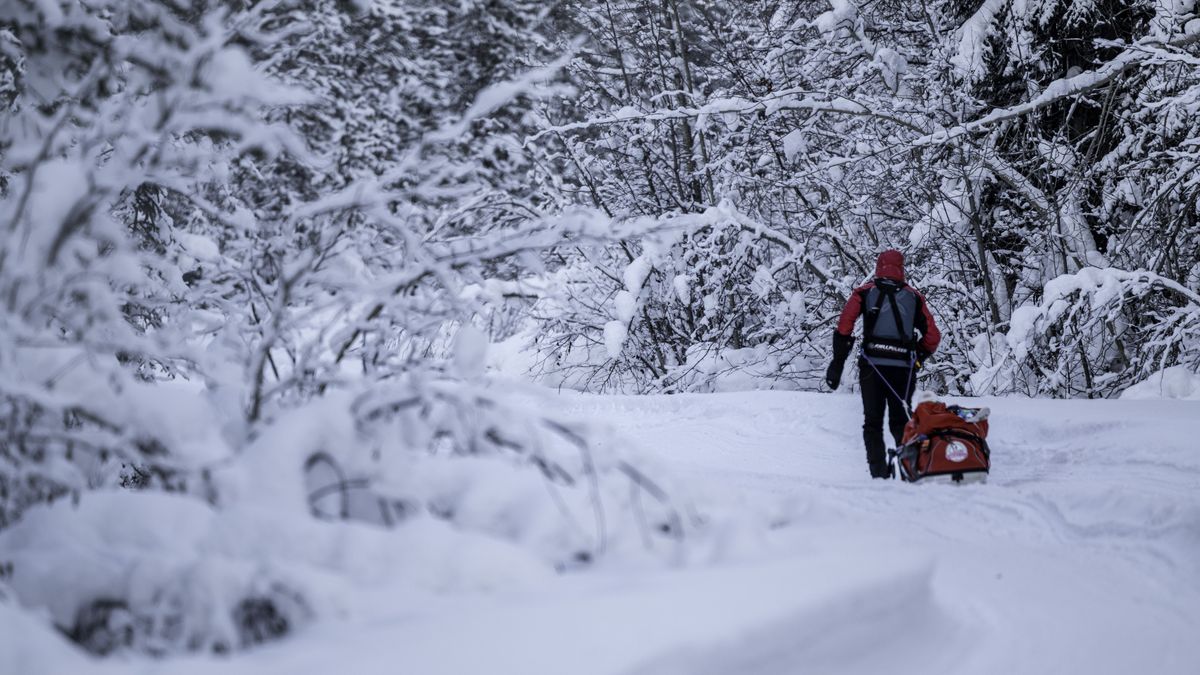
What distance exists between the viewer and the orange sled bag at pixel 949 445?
5.50m

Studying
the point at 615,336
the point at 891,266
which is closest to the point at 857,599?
the point at 891,266

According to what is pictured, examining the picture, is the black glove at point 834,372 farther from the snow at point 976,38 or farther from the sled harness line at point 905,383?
the snow at point 976,38

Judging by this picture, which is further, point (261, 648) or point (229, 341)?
point (229, 341)

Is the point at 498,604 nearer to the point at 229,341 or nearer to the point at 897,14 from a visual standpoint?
the point at 229,341

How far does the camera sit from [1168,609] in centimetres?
326

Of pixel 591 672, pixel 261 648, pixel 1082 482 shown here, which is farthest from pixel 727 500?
pixel 1082 482

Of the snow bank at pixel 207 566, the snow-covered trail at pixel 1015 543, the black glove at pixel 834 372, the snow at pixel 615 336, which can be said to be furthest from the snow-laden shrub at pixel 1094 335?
the snow bank at pixel 207 566

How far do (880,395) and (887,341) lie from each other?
0.42m

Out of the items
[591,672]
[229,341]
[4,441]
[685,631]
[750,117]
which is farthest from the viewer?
[750,117]

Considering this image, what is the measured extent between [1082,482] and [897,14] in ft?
28.8

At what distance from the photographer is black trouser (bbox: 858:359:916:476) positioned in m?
6.53

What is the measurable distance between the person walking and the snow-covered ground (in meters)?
1.11

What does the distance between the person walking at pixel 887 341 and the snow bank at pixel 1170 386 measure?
2378 mm

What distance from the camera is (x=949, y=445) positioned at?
5527mm
